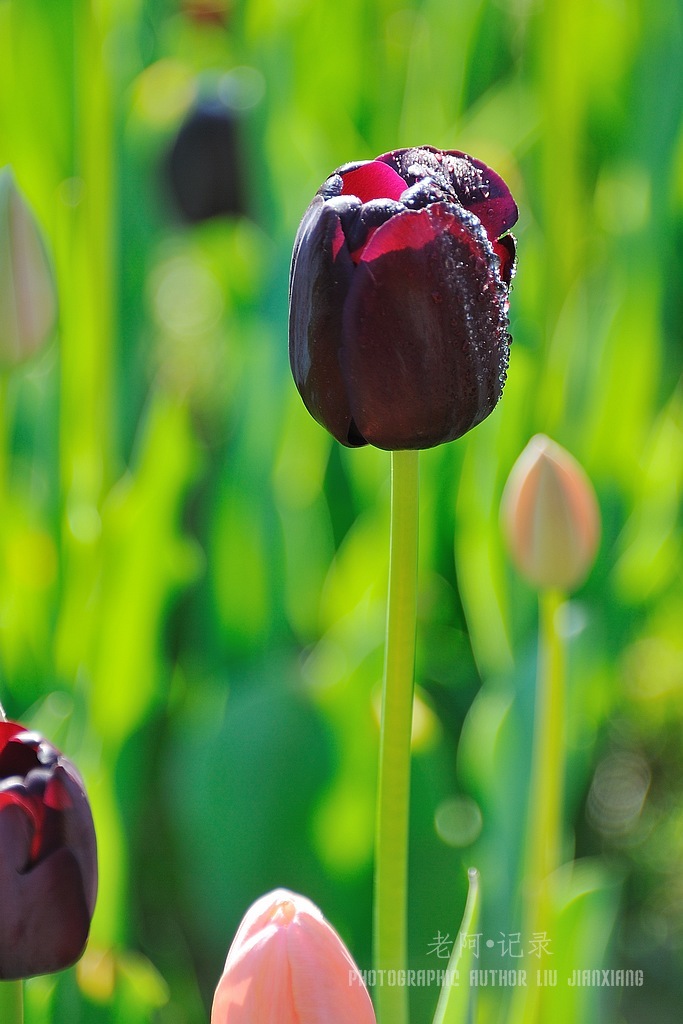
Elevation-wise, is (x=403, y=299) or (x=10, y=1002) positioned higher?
(x=403, y=299)

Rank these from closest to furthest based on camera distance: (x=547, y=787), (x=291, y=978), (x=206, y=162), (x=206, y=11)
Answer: (x=291, y=978) → (x=547, y=787) → (x=206, y=162) → (x=206, y=11)

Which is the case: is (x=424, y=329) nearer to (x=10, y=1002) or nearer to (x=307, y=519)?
(x=10, y=1002)

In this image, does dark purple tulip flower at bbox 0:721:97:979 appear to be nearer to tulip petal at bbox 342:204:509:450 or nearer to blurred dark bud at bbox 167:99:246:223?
tulip petal at bbox 342:204:509:450

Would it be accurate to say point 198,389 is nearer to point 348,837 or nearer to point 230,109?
point 230,109

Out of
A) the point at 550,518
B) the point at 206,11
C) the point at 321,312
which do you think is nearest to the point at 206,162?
the point at 206,11

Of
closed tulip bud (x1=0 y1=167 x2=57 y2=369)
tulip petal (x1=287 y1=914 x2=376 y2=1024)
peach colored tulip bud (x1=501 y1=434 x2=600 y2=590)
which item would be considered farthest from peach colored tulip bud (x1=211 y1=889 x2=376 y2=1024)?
closed tulip bud (x1=0 y1=167 x2=57 y2=369)

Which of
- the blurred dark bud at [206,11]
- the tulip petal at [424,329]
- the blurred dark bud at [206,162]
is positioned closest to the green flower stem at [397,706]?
the tulip petal at [424,329]

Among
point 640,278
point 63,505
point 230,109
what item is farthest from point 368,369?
point 230,109
